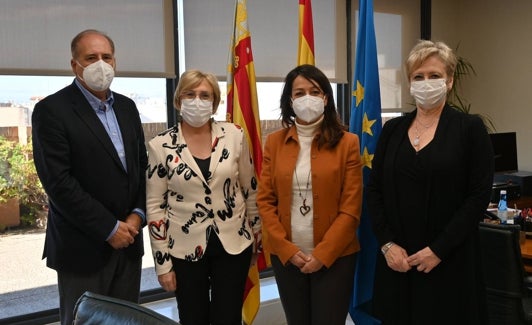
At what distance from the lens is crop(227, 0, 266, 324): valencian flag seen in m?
2.71

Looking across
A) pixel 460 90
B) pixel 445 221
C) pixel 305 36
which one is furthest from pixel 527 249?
pixel 460 90

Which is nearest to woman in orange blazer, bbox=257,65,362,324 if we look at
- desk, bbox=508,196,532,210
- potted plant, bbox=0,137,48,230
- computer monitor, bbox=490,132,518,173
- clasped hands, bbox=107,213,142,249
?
clasped hands, bbox=107,213,142,249

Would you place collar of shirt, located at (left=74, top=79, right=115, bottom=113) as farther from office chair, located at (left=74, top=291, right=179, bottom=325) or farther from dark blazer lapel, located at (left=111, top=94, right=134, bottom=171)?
office chair, located at (left=74, top=291, right=179, bottom=325)

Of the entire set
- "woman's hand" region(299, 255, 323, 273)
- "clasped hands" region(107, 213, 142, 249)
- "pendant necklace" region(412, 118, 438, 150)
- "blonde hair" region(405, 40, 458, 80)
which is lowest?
"woman's hand" region(299, 255, 323, 273)

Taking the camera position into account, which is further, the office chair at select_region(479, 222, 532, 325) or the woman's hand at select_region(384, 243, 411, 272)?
the office chair at select_region(479, 222, 532, 325)

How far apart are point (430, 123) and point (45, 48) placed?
7.21ft

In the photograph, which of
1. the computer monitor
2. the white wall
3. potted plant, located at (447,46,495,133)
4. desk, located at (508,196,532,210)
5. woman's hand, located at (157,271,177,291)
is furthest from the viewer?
potted plant, located at (447,46,495,133)

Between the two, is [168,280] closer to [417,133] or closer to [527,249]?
[417,133]

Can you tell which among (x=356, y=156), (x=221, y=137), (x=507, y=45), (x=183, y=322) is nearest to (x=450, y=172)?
(x=356, y=156)

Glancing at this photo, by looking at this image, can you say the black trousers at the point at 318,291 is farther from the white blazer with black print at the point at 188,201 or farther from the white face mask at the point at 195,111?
the white face mask at the point at 195,111

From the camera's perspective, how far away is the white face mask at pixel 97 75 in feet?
6.24

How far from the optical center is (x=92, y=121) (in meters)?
1.90

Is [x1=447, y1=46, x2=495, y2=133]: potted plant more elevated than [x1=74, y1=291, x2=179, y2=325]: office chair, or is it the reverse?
[x1=447, y1=46, x2=495, y2=133]: potted plant

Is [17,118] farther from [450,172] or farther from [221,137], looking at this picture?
[450,172]
